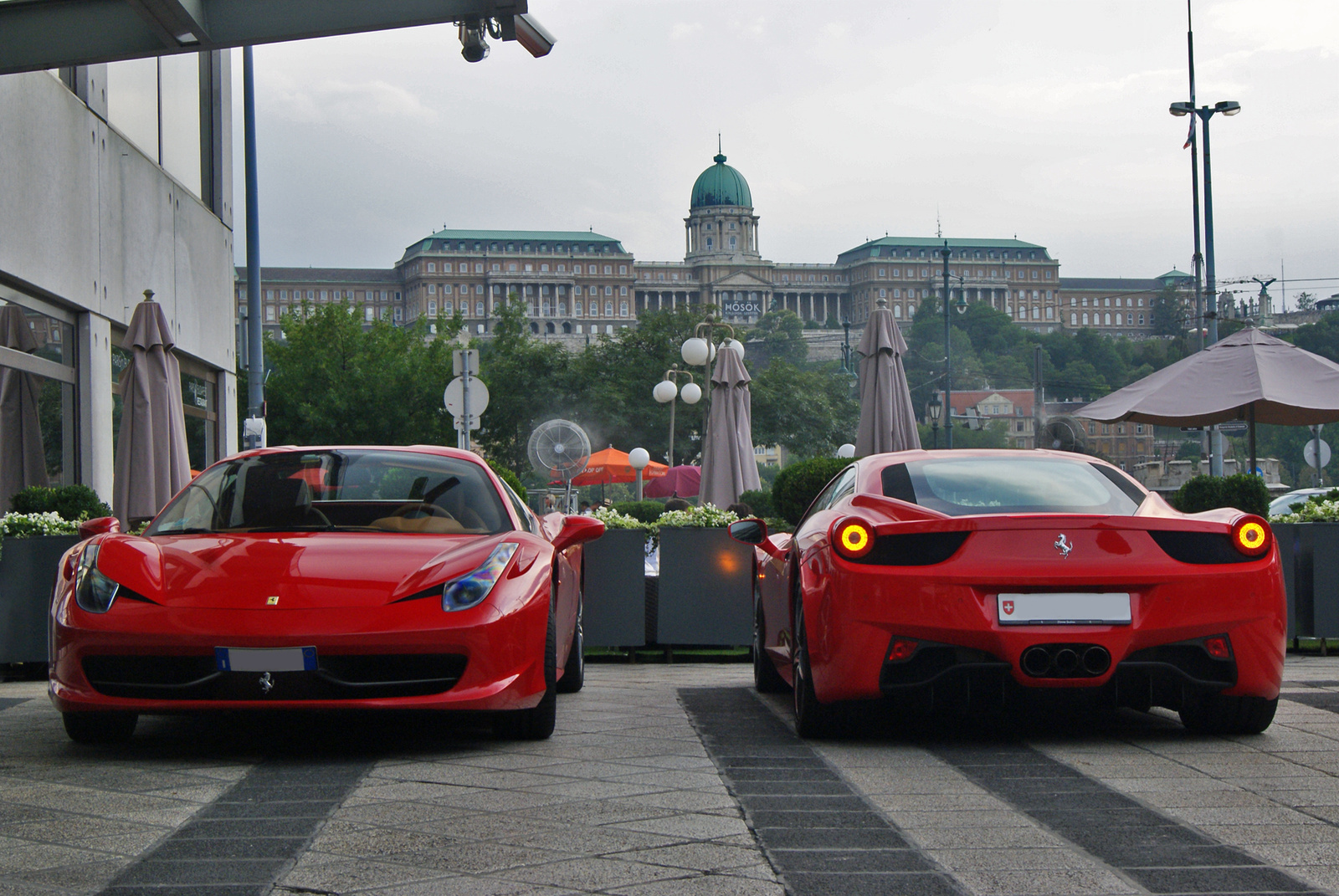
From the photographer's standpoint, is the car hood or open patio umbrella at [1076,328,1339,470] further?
open patio umbrella at [1076,328,1339,470]

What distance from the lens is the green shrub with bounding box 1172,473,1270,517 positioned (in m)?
12.0

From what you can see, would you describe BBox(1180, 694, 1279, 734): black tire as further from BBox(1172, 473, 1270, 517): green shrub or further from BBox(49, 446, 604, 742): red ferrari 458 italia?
BBox(1172, 473, 1270, 517): green shrub

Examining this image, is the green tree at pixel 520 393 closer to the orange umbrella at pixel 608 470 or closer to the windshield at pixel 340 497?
the orange umbrella at pixel 608 470

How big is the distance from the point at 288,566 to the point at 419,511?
0.95 m

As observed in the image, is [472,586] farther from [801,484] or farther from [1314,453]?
[1314,453]

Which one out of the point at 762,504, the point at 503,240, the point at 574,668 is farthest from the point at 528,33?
the point at 503,240

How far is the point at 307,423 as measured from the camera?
4922 centimetres

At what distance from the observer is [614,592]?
10.7 m

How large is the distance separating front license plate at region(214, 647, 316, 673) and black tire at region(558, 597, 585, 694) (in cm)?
273

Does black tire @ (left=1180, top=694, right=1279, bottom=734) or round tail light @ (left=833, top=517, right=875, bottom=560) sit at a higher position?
round tail light @ (left=833, top=517, right=875, bottom=560)

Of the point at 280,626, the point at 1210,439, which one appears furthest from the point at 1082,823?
the point at 1210,439

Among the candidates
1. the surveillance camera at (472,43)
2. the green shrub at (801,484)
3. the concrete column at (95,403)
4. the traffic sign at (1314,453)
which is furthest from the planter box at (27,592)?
the traffic sign at (1314,453)

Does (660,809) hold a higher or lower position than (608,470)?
lower

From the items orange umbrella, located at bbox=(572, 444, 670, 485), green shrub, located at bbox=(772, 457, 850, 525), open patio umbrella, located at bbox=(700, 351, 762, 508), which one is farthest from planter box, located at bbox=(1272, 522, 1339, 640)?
orange umbrella, located at bbox=(572, 444, 670, 485)
